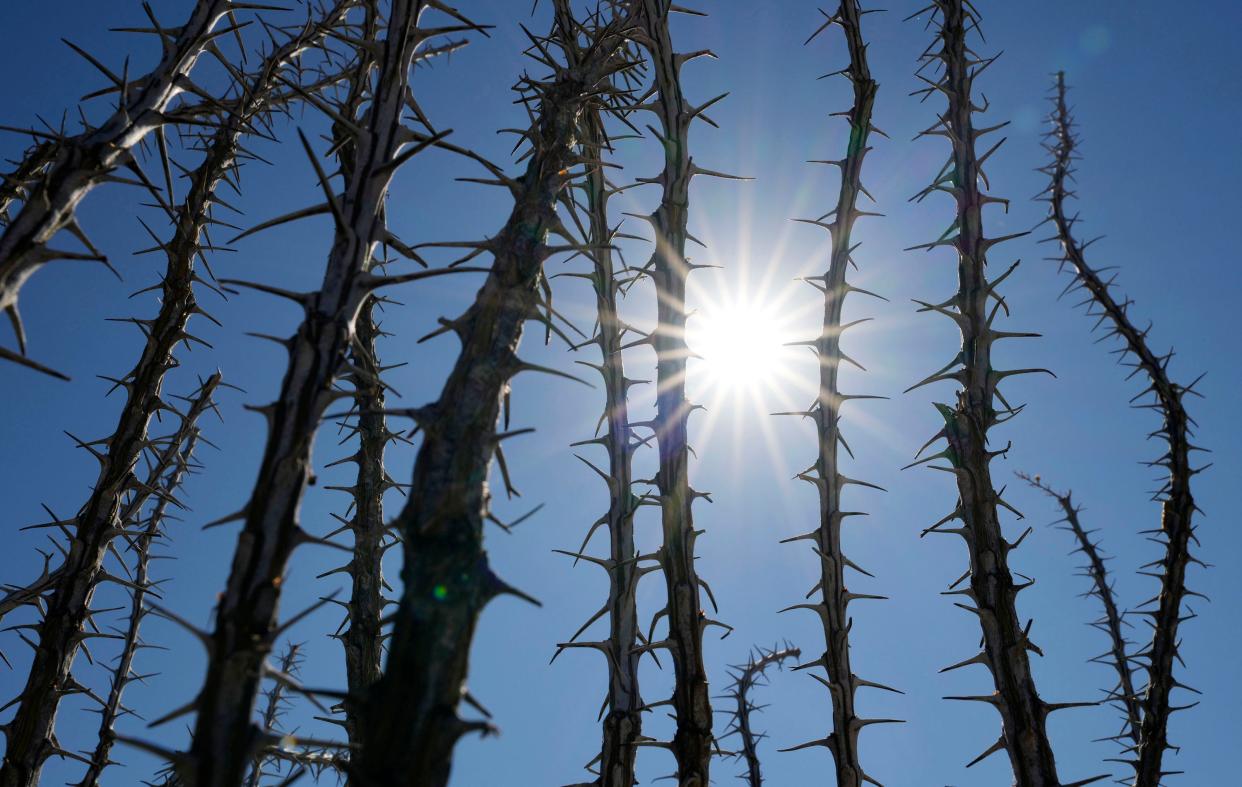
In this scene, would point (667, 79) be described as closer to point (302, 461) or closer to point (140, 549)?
point (302, 461)

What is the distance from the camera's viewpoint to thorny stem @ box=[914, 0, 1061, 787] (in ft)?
10.2

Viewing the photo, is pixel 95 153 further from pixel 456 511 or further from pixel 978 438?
pixel 978 438

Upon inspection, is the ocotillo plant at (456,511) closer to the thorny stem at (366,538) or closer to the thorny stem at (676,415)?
the thorny stem at (676,415)

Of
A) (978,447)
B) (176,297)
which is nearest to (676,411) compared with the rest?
(978,447)

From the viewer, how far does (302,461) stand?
5.79ft

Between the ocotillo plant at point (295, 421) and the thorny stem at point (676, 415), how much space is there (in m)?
1.46

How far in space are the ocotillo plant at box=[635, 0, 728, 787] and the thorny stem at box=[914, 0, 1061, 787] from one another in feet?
3.39

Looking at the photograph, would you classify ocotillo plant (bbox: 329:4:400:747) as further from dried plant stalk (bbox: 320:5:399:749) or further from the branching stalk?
the branching stalk

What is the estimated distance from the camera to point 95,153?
2.12 meters

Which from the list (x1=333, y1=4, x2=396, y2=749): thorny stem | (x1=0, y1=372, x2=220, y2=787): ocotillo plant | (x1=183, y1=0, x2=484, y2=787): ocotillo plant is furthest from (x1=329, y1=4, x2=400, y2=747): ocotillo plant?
(x1=183, y1=0, x2=484, y2=787): ocotillo plant

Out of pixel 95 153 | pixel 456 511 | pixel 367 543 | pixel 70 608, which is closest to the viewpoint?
pixel 456 511

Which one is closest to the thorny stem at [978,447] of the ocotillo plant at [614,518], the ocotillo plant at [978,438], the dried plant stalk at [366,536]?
the ocotillo plant at [978,438]

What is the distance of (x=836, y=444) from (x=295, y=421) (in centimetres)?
254

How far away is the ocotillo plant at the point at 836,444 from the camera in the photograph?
342cm
